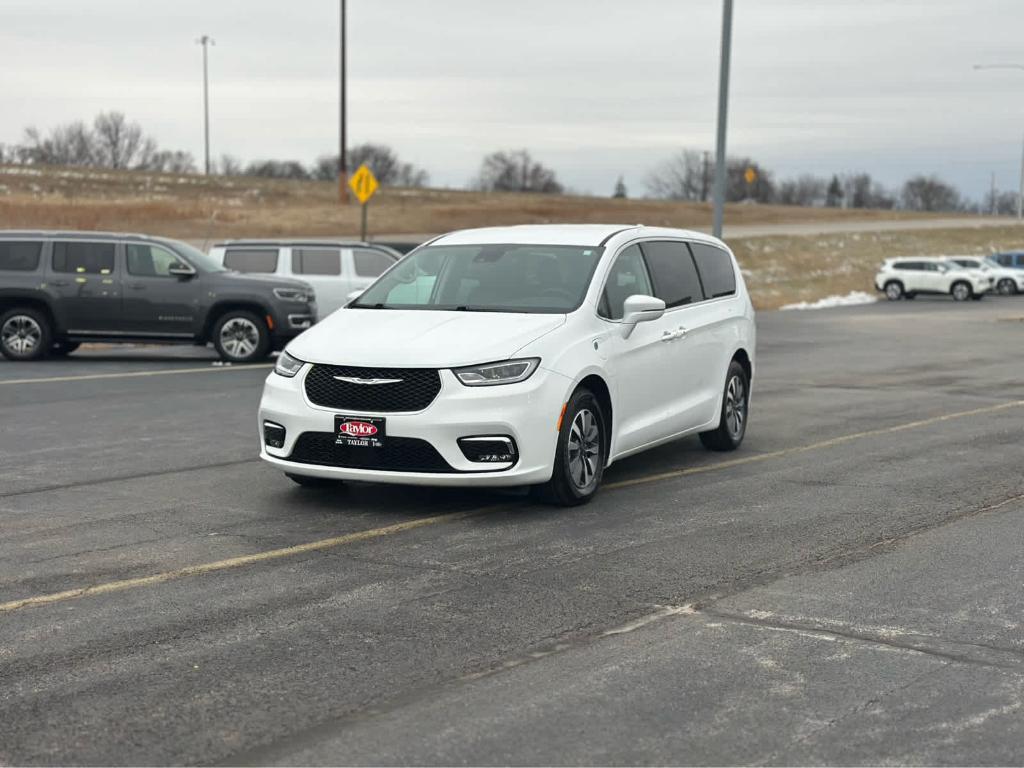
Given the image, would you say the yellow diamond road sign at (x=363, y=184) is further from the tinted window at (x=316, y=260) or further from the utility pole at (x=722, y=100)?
the tinted window at (x=316, y=260)

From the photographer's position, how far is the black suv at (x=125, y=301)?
21000 mm

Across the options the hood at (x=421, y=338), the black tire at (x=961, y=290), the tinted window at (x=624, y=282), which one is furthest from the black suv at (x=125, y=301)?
the black tire at (x=961, y=290)

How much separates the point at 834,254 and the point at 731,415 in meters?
55.8

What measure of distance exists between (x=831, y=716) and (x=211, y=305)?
55.8 ft

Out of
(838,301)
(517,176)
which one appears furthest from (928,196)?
(838,301)

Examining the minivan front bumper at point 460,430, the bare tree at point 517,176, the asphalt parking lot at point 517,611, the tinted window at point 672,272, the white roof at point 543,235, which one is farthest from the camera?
the bare tree at point 517,176

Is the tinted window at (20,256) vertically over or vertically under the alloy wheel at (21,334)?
over

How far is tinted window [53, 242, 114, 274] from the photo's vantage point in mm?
21219

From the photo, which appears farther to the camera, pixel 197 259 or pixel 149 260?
pixel 197 259

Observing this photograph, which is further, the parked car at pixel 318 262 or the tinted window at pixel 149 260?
the parked car at pixel 318 262

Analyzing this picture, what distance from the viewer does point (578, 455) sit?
923cm

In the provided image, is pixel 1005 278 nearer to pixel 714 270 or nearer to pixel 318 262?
pixel 318 262

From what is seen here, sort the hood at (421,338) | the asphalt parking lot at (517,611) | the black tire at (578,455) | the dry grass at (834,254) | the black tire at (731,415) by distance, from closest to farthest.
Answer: the asphalt parking lot at (517,611), the hood at (421,338), the black tire at (578,455), the black tire at (731,415), the dry grass at (834,254)

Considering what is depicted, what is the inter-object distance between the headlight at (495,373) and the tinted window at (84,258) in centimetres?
1385
